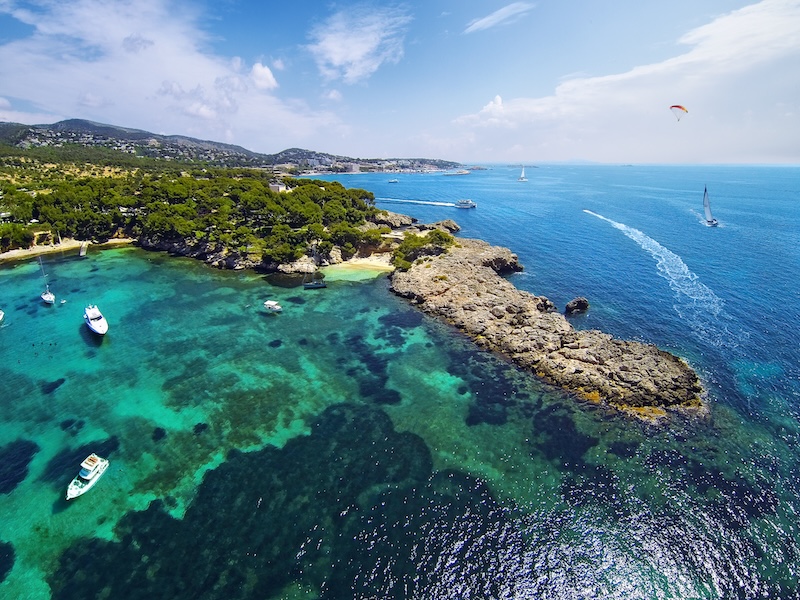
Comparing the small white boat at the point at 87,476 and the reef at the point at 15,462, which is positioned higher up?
the small white boat at the point at 87,476

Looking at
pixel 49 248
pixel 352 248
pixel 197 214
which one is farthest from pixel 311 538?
pixel 49 248

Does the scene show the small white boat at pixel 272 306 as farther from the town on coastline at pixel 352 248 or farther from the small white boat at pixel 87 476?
the small white boat at pixel 87 476

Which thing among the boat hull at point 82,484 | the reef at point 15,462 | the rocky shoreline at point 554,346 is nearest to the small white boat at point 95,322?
the reef at point 15,462

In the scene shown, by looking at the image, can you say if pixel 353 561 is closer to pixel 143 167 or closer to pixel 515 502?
pixel 515 502

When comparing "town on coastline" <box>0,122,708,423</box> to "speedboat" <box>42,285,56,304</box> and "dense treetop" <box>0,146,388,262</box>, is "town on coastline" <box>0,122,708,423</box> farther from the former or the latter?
"speedboat" <box>42,285,56,304</box>

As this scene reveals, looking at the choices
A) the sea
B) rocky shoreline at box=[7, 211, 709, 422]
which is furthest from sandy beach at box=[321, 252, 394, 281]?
the sea
